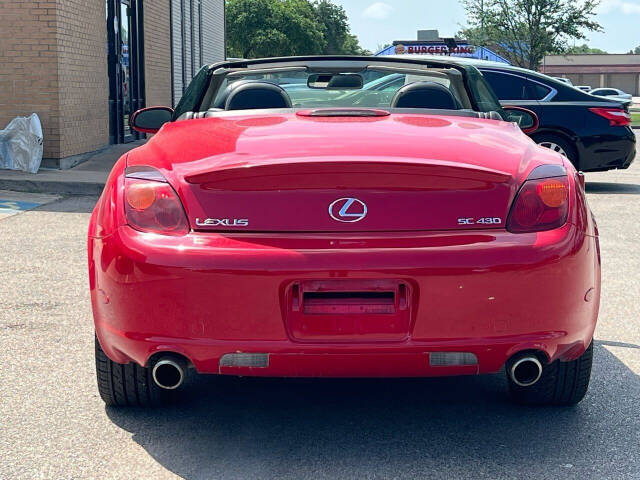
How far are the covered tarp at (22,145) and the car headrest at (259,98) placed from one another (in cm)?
909

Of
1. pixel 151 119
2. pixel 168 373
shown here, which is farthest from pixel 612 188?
pixel 168 373

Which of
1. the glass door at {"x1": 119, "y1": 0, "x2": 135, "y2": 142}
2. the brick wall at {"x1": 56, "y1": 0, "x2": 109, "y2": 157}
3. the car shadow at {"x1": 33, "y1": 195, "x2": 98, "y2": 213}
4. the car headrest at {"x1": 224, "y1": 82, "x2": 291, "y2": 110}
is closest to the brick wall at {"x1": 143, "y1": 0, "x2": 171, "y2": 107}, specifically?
the glass door at {"x1": 119, "y1": 0, "x2": 135, "y2": 142}

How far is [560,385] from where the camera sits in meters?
4.02

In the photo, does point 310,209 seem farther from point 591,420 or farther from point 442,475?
point 591,420

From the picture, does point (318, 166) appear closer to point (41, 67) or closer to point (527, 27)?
point (41, 67)

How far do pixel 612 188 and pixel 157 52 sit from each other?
1245 centimetres

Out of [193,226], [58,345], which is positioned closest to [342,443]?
[193,226]

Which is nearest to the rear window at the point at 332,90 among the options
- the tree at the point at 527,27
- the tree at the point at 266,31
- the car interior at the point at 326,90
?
the car interior at the point at 326,90

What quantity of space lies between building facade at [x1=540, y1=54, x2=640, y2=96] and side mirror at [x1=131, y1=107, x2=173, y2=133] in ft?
364

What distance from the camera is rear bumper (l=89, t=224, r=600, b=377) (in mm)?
3365

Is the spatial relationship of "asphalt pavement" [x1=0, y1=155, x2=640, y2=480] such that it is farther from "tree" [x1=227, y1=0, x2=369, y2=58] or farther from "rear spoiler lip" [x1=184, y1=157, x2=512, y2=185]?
"tree" [x1=227, y1=0, x2=369, y2=58]

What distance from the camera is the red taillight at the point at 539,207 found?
3.53 meters

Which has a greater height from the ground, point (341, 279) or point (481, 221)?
point (481, 221)

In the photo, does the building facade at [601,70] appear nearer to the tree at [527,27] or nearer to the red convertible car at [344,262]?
the tree at [527,27]
